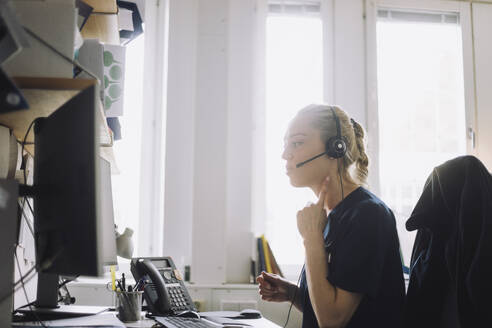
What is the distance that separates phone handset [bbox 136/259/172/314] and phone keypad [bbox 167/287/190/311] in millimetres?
20

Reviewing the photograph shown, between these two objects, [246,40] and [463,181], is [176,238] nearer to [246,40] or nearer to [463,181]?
[246,40]

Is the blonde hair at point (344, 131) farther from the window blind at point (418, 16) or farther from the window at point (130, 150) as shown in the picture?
the window blind at point (418, 16)

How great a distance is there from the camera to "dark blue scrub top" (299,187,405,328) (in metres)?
1.27

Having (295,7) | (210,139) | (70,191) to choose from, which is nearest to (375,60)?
(295,7)

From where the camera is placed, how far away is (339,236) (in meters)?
1.37

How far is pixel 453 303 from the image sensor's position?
121 centimetres

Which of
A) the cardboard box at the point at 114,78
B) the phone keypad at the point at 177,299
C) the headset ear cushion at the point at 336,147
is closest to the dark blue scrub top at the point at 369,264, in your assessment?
the headset ear cushion at the point at 336,147

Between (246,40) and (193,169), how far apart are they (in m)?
0.76

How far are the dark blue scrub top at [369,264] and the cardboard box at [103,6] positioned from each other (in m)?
0.96

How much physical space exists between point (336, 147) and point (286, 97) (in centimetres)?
126

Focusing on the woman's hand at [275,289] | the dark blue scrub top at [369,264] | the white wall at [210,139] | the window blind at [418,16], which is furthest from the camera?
the window blind at [418,16]

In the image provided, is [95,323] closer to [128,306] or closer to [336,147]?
[128,306]

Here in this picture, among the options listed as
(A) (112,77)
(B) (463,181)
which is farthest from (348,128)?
(A) (112,77)

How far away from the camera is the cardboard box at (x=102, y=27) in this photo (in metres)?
1.53
